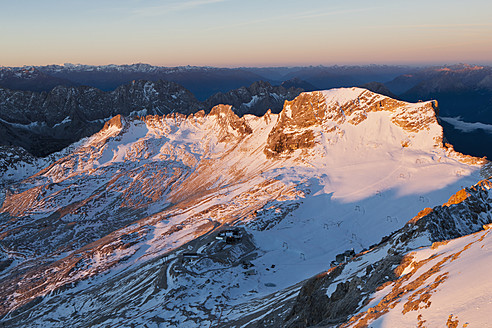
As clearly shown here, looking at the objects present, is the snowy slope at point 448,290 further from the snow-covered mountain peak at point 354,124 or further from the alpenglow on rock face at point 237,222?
the snow-covered mountain peak at point 354,124

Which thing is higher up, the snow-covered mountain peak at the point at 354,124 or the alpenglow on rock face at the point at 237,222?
the snow-covered mountain peak at the point at 354,124

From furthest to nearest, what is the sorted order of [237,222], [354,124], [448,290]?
[354,124] → [237,222] → [448,290]

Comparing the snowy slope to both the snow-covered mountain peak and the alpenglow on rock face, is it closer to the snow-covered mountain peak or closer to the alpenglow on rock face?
the alpenglow on rock face

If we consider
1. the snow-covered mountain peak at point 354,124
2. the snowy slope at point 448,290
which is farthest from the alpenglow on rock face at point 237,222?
the snowy slope at point 448,290

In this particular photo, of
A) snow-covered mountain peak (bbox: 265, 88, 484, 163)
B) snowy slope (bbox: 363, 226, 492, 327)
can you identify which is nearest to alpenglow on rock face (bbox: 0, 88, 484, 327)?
snow-covered mountain peak (bbox: 265, 88, 484, 163)

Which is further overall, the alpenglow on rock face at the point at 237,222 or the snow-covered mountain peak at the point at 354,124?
the snow-covered mountain peak at the point at 354,124

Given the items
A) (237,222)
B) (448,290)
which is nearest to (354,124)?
(237,222)

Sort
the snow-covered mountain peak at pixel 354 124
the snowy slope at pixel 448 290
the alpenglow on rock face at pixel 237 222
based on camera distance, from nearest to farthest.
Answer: the snowy slope at pixel 448 290, the alpenglow on rock face at pixel 237 222, the snow-covered mountain peak at pixel 354 124

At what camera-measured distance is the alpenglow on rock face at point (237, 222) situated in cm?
7325

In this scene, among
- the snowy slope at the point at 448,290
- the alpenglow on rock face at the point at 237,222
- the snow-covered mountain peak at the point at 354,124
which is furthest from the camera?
the snow-covered mountain peak at the point at 354,124

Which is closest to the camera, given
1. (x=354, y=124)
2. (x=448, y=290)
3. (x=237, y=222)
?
(x=448, y=290)

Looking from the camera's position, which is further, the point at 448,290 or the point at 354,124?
the point at 354,124

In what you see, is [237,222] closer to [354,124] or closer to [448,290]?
[354,124]

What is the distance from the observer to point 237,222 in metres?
115
